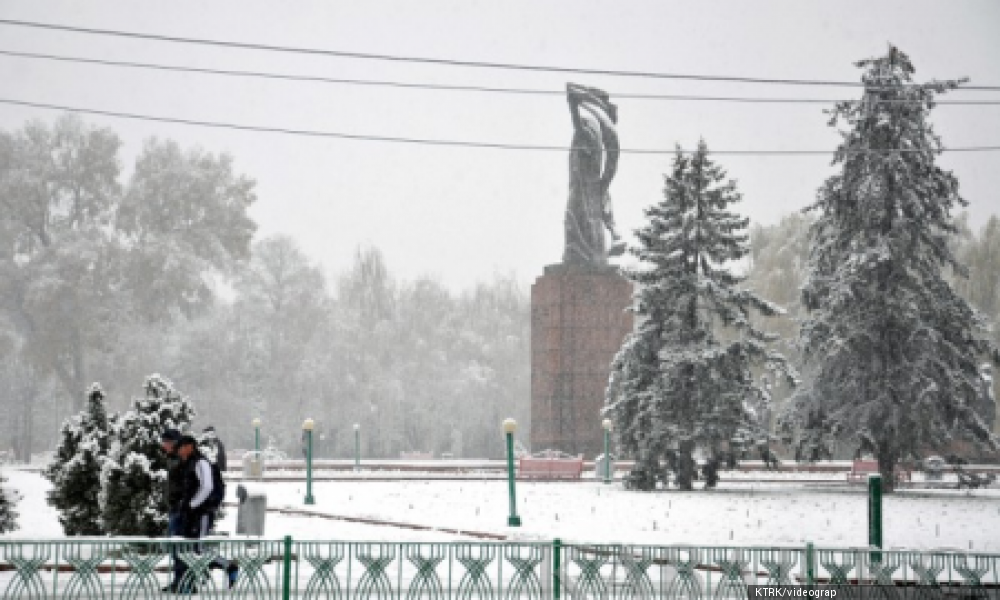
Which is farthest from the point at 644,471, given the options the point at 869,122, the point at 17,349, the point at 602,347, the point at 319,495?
the point at 17,349

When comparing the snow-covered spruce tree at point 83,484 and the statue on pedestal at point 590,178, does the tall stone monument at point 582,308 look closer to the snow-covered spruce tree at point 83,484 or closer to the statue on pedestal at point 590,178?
the statue on pedestal at point 590,178

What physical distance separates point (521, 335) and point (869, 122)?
5415 centimetres

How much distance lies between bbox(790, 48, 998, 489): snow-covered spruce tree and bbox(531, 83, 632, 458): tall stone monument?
1859 cm

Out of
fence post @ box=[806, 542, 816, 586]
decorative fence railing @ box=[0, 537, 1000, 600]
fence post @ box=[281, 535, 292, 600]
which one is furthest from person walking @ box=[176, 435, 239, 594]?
fence post @ box=[806, 542, 816, 586]

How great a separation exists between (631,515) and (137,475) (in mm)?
12205

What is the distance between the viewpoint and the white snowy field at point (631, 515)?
73.7ft

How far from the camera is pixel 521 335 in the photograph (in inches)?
3445

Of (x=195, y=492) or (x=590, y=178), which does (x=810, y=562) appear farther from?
(x=590, y=178)

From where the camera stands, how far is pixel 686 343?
35656 millimetres

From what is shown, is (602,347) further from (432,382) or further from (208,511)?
(208,511)

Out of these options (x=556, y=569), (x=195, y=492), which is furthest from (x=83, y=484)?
(x=556, y=569)

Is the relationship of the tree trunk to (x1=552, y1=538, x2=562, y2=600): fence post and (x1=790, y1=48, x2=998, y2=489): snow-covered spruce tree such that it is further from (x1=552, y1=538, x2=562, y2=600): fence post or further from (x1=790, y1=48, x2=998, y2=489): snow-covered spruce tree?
(x1=552, y1=538, x2=562, y2=600): fence post

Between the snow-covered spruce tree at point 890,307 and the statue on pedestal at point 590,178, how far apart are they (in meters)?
19.8

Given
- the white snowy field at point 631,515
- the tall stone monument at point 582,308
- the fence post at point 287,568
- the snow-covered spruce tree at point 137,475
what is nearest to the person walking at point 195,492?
the fence post at point 287,568
